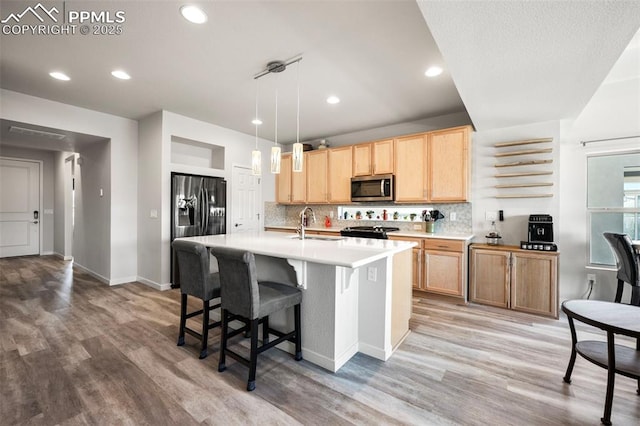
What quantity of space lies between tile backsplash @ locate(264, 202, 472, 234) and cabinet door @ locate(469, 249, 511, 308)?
622 millimetres

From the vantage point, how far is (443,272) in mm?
3594

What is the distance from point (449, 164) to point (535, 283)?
5.66ft

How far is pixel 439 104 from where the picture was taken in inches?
146

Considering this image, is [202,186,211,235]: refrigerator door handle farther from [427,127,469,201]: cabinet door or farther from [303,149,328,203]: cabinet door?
[427,127,469,201]: cabinet door

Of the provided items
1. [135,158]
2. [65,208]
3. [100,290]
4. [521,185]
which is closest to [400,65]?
[521,185]

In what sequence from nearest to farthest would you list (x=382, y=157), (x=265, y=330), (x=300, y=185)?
(x=265, y=330) < (x=382, y=157) < (x=300, y=185)

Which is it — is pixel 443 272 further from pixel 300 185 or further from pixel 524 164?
pixel 300 185

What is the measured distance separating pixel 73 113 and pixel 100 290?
2468 mm

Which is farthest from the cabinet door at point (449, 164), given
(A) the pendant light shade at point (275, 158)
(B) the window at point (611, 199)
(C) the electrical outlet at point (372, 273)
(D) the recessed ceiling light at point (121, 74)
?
(D) the recessed ceiling light at point (121, 74)

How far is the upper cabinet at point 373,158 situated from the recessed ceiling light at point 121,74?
318 centimetres

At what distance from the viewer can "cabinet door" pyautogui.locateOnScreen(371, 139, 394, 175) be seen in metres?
4.36

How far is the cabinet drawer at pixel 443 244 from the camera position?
3.50 m

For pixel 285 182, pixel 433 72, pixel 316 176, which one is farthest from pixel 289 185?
pixel 433 72

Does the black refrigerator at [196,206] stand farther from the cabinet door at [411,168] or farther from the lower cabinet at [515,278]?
the lower cabinet at [515,278]
